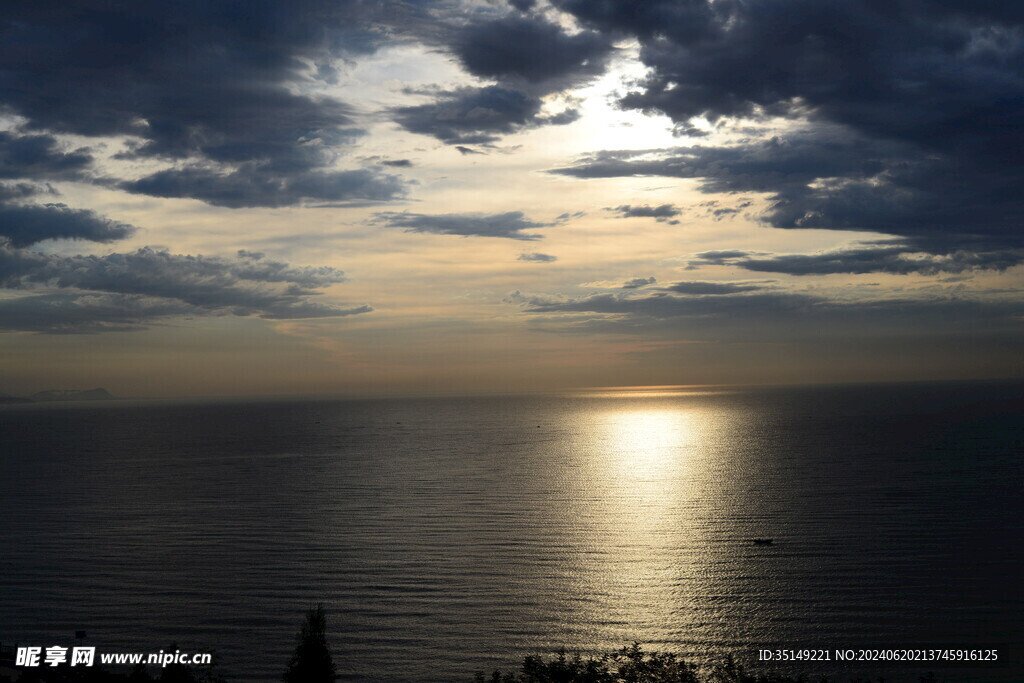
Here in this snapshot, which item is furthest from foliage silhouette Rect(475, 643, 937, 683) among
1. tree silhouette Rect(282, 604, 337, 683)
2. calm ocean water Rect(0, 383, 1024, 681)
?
tree silhouette Rect(282, 604, 337, 683)

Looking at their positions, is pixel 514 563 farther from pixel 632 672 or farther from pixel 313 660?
pixel 313 660

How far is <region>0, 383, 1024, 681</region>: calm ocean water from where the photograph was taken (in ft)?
171

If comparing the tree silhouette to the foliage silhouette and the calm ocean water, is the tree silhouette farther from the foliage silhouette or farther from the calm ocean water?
the calm ocean water

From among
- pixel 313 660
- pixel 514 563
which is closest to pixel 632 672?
pixel 313 660

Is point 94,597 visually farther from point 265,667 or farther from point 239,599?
point 265,667

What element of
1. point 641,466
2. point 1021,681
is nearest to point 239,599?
point 1021,681

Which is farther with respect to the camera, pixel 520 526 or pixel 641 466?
pixel 641 466

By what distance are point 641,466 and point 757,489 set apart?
41641 mm

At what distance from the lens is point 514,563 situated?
233 ft

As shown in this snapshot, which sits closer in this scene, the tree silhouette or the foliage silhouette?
the tree silhouette

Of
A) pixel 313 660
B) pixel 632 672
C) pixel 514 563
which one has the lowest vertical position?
pixel 514 563

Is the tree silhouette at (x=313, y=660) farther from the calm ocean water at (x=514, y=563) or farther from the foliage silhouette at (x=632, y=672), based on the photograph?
Result: the calm ocean water at (x=514, y=563)

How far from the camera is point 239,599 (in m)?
60.6

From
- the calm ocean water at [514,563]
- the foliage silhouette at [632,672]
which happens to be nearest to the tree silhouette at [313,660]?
the foliage silhouette at [632,672]
